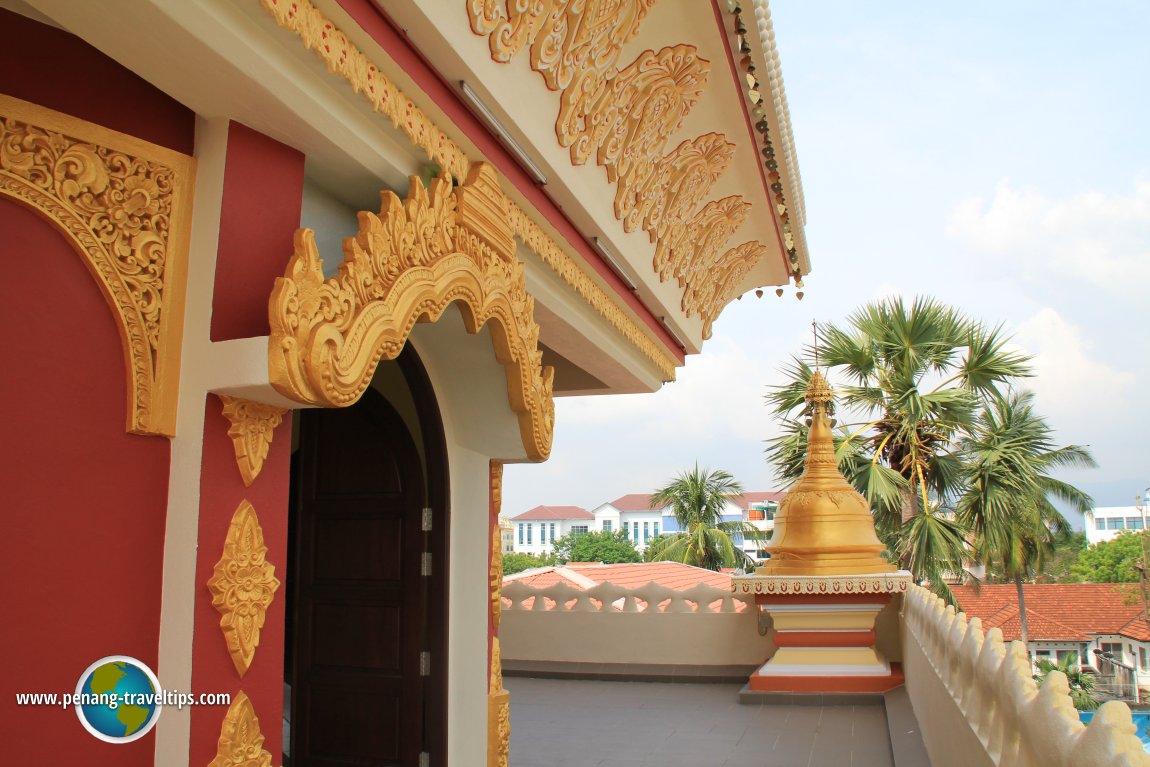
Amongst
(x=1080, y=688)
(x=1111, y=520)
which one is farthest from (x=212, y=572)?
(x=1111, y=520)

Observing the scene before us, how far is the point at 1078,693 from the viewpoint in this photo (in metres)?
11.8

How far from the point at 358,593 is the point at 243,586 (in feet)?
6.85

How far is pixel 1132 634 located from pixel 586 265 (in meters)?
21.1

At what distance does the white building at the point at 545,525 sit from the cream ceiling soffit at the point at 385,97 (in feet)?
226

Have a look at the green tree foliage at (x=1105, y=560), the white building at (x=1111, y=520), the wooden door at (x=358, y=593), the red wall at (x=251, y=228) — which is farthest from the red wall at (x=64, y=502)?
the white building at (x=1111, y=520)

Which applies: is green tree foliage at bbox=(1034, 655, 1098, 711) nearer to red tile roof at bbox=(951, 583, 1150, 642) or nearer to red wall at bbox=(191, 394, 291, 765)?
red tile roof at bbox=(951, 583, 1150, 642)

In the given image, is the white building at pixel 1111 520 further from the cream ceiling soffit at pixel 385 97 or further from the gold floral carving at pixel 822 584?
the cream ceiling soffit at pixel 385 97

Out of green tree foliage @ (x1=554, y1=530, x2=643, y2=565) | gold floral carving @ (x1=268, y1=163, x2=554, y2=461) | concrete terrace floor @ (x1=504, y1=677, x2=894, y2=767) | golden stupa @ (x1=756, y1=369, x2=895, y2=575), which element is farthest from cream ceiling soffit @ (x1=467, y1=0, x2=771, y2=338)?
green tree foliage @ (x1=554, y1=530, x2=643, y2=565)

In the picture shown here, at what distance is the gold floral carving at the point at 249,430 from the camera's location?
2039 mm

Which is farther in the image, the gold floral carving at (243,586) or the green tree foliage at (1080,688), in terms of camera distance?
the green tree foliage at (1080,688)

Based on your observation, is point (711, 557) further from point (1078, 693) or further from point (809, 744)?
point (809, 744)

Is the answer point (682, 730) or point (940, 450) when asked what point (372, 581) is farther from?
point (940, 450)

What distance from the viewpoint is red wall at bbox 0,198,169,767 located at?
176 cm

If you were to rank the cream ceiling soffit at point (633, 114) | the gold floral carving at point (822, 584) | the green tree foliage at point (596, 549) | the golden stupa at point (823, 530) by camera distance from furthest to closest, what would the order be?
the green tree foliage at point (596, 549) → the golden stupa at point (823, 530) → the gold floral carving at point (822, 584) → the cream ceiling soffit at point (633, 114)
